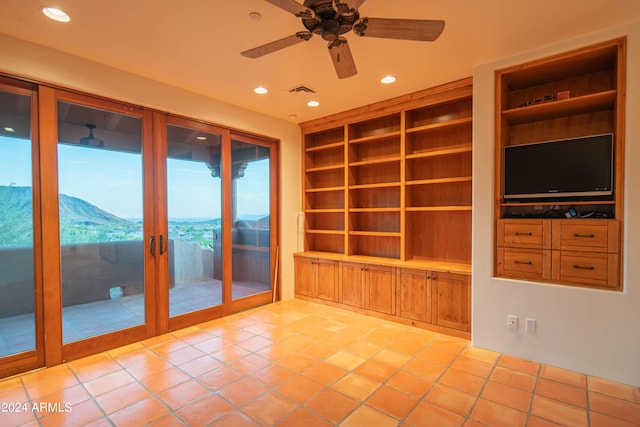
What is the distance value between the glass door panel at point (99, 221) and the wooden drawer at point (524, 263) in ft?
12.5

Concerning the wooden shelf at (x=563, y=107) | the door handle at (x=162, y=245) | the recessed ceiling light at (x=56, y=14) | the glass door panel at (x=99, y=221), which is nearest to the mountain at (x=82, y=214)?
the glass door panel at (x=99, y=221)

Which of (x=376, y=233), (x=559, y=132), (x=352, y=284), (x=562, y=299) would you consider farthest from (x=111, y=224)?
(x=559, y=132)

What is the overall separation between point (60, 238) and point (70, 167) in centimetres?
68

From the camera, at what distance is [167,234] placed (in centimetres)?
366

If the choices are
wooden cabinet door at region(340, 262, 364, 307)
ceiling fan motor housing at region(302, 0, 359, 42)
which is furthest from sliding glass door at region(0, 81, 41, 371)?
wooden cabinet door at region(340, 262, 364, 307)

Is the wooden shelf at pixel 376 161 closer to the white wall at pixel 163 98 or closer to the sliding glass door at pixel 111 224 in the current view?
the white wall at pixel 163 98

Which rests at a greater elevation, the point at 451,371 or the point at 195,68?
the point at 195,68

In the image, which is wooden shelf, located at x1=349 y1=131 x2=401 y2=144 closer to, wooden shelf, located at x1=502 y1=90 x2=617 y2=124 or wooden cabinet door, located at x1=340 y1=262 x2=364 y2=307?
wooden shelf, located at x1=502 y1=90 x2=617 y2=124

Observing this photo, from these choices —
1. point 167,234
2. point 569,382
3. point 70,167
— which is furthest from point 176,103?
point 569,382

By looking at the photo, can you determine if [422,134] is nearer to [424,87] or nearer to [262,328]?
[424,87]

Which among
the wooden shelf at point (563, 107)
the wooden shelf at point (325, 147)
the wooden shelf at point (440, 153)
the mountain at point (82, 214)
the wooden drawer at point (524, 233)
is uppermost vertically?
the wooden shelf at point (325, 147)

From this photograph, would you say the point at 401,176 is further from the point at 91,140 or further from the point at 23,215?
the point at 23,215

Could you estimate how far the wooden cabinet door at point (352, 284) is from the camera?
435cm

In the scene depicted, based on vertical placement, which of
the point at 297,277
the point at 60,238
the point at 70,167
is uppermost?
the point at 70,167
